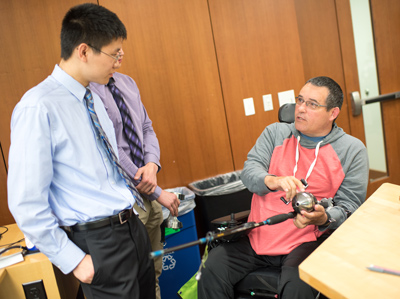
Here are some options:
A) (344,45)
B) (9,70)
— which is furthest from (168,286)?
(344,45)

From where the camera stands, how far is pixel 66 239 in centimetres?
126

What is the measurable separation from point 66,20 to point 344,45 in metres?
2.95

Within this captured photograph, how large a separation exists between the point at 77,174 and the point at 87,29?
56 centimetres

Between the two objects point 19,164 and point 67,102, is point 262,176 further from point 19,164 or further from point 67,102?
point 19,164

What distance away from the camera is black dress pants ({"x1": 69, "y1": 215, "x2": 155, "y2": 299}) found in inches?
52.5

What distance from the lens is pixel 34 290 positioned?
171 centimetres

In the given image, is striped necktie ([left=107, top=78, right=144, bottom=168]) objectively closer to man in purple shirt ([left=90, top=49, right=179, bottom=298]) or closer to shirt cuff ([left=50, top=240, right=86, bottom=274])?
man in purple shirt ([left=90, top=49, right=179, bottom=298])

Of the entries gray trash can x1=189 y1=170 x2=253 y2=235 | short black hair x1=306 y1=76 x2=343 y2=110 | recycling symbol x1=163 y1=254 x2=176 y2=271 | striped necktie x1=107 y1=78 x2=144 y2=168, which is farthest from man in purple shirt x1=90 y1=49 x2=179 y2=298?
short black hair x1=306 y1=76 x2=343 y2=110

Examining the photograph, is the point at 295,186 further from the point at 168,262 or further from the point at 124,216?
the point at 168,262

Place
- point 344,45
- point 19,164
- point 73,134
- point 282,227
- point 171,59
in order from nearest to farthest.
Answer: point 19,164 < point 73,134 < point 282,227 < point 171,59 < point 344,45

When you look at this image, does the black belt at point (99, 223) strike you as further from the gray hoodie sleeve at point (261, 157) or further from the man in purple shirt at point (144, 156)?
the gray hoodie sleeve at point (261, 157)

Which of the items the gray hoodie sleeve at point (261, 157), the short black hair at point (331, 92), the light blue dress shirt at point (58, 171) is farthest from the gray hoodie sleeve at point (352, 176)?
the light blue dress shirt at point (58, 171)

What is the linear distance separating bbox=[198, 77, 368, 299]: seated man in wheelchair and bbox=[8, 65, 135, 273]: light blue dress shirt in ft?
2.17

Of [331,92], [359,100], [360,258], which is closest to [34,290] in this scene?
[360,258]
